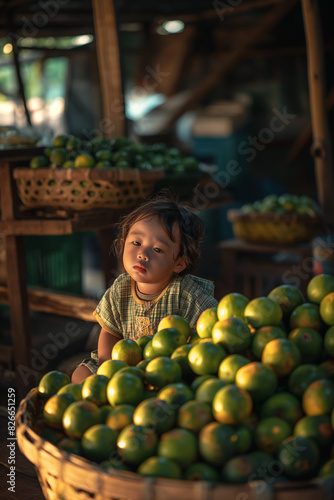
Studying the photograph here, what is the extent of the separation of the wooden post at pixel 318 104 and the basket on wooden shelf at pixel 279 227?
26 cm

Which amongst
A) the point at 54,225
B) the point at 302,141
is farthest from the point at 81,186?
the point at 302,141

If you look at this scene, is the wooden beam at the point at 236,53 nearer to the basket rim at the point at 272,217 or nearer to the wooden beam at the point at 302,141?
the wooden beam at the point at 302,141

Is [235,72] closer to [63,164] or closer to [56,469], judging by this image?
[63,164]

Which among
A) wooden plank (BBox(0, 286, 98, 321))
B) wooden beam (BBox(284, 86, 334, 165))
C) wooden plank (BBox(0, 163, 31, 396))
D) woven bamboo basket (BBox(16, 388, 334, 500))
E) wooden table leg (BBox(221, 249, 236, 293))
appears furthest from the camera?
wooden beam (BBox(284, 86, 334, 165))

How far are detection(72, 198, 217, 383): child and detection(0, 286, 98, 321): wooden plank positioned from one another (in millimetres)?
796

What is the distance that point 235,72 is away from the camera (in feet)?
24.6

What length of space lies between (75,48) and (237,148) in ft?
7.20

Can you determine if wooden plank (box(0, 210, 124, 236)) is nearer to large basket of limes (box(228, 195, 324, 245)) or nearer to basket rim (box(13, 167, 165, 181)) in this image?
basket rim (box(13, 167, 165, 181))

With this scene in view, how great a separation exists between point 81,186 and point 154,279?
867mm

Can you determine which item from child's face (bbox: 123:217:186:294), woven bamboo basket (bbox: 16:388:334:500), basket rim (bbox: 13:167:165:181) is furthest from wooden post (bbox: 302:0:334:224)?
woven bamboo basket (bbox: 16:388:334:500)

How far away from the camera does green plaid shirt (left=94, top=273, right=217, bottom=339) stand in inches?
80.0

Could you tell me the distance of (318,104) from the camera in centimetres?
343

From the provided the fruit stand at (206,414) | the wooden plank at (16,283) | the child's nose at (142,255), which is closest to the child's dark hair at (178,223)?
the child's nose at (142,255)

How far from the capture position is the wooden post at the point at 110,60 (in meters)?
3.29
